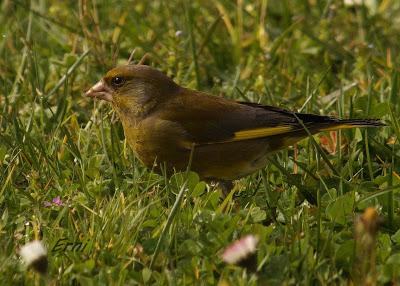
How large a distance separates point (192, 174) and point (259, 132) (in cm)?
59

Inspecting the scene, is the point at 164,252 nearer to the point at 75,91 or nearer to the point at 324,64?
the point at 75,91

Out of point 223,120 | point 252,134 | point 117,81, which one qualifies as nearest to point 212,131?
point 223,120

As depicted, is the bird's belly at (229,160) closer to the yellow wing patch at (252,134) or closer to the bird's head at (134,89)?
the yellow wing patch at (252,134)

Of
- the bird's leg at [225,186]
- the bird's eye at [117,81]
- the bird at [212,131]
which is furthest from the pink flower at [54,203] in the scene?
the bird's eye at [117,81]

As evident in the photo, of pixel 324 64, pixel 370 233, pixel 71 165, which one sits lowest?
pixel 324 64

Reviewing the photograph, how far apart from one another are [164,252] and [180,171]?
3.48 ft

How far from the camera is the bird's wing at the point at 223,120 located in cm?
480

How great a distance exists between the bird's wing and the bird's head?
0.43ft

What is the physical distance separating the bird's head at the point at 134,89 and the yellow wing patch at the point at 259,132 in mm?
439

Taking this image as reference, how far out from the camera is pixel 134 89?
5.06 meters

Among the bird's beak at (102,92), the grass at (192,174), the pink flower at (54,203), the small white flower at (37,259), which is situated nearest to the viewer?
the small white flower at (37,259)

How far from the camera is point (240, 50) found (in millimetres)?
6539

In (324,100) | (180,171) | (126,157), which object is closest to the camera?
(180,171)

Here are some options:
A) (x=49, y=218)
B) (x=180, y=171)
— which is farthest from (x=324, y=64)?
(x=49, y=218)
